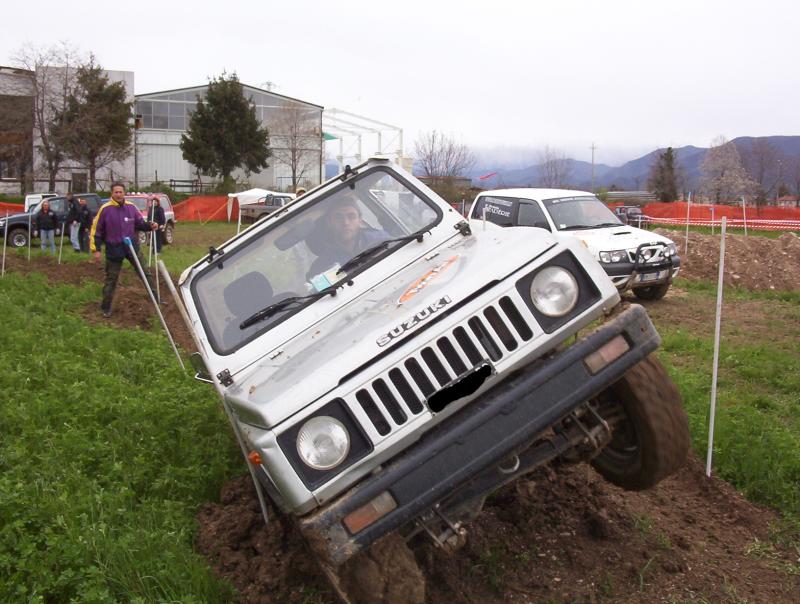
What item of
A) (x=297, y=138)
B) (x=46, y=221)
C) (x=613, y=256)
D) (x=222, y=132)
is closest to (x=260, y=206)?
(x=222, y=132)

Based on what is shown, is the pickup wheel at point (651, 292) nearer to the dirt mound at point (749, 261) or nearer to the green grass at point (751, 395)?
the green grass at point (751, 395)

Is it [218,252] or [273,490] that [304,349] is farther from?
[218,252]

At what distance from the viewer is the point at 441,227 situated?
179 inches

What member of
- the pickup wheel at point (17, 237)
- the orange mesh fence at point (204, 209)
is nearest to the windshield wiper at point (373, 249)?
the pickup wheel at point (17, 237)

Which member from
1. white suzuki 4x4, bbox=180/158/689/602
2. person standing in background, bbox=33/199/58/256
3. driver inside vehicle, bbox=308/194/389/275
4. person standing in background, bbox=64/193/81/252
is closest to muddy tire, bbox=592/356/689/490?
white suzuki 4x4, bbox=180/158/689/602

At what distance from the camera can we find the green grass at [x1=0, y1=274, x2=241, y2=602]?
3811 mm

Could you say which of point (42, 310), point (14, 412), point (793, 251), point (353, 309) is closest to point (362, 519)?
point (353, 309)

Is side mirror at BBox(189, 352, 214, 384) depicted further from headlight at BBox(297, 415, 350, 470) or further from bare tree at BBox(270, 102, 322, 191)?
bare tree at BBox(270, 102, 322, 191)

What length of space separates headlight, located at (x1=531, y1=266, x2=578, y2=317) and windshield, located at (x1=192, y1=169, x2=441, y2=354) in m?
1.17

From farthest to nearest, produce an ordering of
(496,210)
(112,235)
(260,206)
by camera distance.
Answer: (260,206)
(496,210)
(112,235)

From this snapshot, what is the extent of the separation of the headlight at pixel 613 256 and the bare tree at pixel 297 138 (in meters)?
41.0

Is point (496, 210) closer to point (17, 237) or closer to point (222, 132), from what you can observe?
point (17, 237)

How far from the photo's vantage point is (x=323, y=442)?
3.10 m

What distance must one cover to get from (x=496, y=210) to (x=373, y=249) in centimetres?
880
